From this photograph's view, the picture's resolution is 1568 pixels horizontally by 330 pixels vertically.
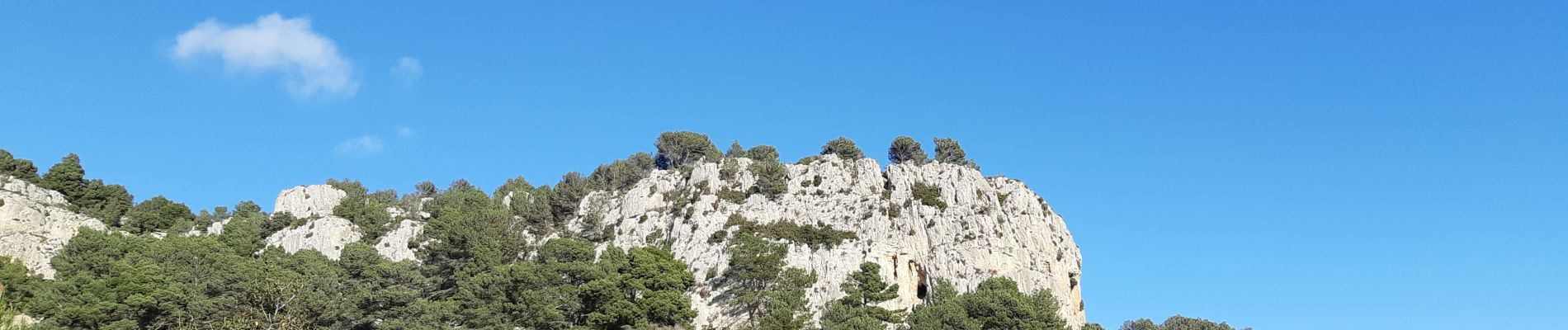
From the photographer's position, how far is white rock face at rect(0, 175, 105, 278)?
3575 inches

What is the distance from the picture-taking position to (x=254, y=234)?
346 feet

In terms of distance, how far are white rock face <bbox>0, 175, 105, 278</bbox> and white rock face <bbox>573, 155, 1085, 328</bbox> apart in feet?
146

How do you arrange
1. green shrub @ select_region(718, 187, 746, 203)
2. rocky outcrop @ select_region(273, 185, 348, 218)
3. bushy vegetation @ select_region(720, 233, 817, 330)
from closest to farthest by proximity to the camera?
1. bushy vegetation @ select_region(720, 233, 817, 330)
2. green shrub @ select_region(718, 187, 746, 203)
3. rocky outcrop @ select_region(273, 185, 348, 218)

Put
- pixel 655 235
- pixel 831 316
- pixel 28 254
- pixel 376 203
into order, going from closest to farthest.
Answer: pixel 831 316 < pixel 28 254 < pixel 655 235 < pixel 376 203

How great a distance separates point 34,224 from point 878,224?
73.9 metres

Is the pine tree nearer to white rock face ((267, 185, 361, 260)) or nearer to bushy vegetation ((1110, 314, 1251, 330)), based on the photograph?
white rock face ((267, 185, 361, 260))

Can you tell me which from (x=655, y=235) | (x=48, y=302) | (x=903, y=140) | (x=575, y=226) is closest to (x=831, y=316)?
(x=655, y=235)

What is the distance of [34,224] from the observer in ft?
314

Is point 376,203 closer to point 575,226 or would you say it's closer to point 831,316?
point 575,226

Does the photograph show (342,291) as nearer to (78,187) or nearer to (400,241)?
(400,241)

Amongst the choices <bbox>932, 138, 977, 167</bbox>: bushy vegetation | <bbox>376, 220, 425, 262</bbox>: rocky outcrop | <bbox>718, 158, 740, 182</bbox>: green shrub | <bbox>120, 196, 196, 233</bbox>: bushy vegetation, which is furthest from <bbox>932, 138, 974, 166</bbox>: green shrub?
<bbox>120, 196, 196, 233</bbox>: bushy vegetation

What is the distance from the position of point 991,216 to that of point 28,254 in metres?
81.2

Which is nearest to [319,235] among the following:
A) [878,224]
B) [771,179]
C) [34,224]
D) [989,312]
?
[34,224]

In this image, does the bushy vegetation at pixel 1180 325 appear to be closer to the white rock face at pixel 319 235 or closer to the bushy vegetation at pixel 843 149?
the bushy vegetation at pixel 843 149
